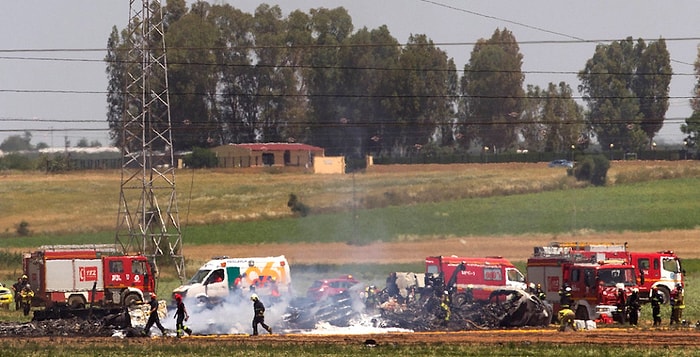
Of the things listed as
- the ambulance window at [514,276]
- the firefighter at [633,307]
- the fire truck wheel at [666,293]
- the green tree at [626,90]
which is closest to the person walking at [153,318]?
the firefighter at [633,307]

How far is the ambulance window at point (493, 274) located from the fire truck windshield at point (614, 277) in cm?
624

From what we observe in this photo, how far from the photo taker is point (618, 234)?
89.0m

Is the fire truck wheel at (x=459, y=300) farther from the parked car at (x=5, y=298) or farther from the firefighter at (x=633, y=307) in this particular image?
the parked car at (x=5, y=298)

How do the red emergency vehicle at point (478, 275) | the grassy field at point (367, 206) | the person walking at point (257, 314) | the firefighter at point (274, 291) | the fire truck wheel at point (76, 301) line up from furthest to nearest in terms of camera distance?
the grassy field at point (367, 206) → the fire truck wheel at point (76, 301) → the firefighter at point (274, 291) → the red emergency vehicle at point (478, 275) → the person walking at point (257, 314)

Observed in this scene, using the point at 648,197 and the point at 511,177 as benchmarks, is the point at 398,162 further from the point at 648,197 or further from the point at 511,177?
the point at 648,197

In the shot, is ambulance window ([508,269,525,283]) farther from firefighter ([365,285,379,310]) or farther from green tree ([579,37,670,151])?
green tree ([579,37,670,151])

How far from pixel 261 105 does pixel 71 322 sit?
57.1m

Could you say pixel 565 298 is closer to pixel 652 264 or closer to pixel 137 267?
pixel 652 264

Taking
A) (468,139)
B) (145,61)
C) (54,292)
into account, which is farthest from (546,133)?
(54,292)

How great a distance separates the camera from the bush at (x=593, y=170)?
10481cm

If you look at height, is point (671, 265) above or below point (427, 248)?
above

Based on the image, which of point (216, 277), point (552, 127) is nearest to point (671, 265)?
point (216, 277)

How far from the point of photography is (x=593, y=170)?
4141 inches

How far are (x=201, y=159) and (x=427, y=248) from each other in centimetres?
2222
